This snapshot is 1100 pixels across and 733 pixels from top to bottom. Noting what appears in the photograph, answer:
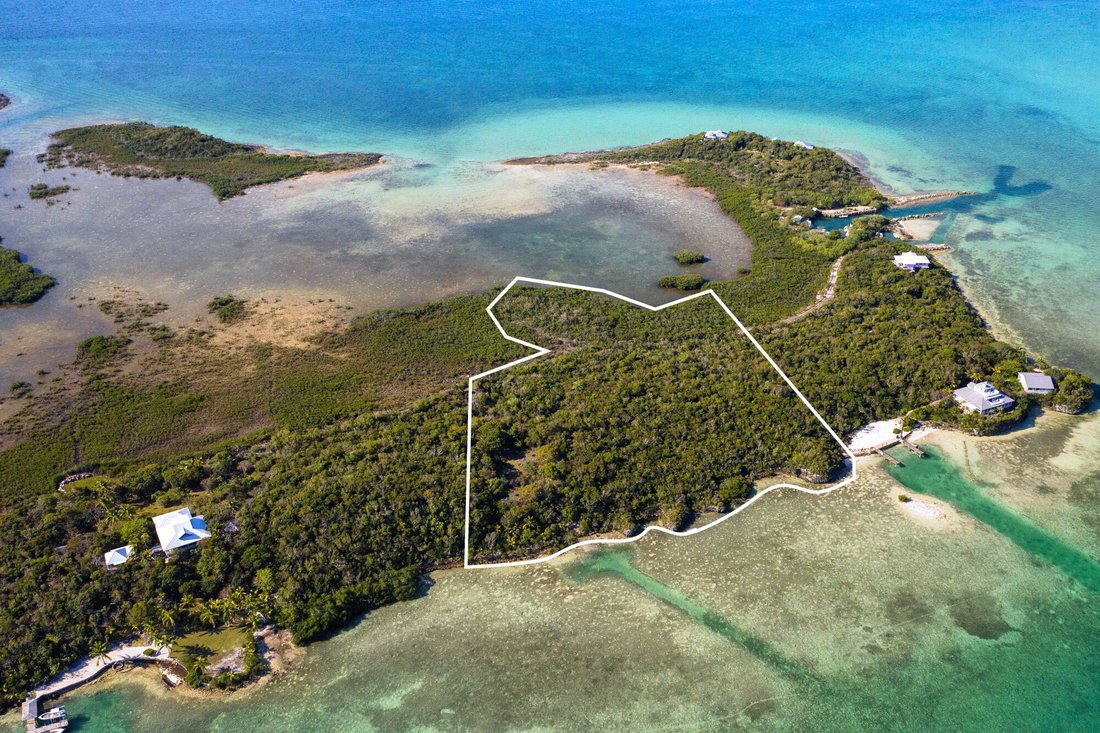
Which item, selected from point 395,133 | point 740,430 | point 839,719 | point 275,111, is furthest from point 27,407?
point 275,111

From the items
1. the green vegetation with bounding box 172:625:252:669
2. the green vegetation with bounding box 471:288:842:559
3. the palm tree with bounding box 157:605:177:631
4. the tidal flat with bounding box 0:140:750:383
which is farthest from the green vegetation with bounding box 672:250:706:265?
the palm tree with bounding box 157:605:177:631

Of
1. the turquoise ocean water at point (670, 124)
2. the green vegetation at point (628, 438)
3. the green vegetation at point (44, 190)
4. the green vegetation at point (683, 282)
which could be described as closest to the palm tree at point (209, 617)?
the turquoise ocean water at point (670, 124)

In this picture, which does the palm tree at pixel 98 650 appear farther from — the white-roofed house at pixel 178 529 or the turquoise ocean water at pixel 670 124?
the white-roofed house at pixel 178 529

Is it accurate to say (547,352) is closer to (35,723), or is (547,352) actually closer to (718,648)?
(718,648)

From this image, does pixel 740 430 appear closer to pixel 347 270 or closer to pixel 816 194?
pixel 347 270

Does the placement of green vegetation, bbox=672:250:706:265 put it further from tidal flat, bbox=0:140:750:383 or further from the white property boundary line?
the white property boundary line
